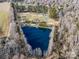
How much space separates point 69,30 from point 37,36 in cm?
29

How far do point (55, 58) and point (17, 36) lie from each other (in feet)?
1.24

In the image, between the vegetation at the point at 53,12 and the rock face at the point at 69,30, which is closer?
the rock face at the point at 69,30

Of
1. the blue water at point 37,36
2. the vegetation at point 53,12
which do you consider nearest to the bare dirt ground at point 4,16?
the blue water at point 37,36

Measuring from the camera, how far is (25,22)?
2.60 metres

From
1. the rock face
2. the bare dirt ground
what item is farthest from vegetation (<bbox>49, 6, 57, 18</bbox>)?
the bare dirt ground

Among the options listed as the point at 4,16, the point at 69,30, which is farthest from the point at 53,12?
the point at 4,16

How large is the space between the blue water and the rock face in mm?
122

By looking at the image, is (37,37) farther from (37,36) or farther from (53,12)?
(53,12)

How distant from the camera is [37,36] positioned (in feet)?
8.41

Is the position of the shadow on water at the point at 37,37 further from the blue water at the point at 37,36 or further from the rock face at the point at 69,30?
the rock face at the point at 69,30

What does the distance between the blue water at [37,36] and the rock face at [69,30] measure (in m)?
0.12

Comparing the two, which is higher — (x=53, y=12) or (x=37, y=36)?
(x=53, y=12)

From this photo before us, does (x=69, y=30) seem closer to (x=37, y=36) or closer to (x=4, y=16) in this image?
(x=37, y=36)

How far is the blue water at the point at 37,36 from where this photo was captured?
2559mm
